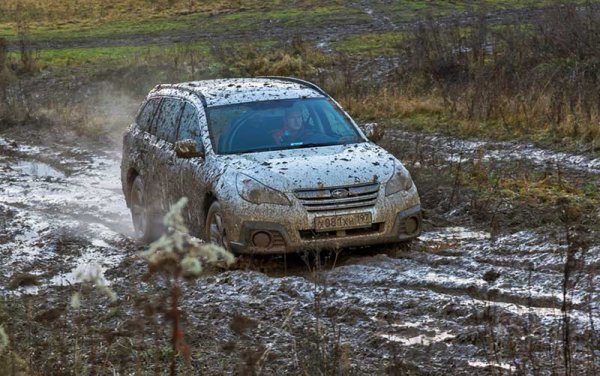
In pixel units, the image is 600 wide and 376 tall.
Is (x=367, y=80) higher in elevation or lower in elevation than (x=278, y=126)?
lower

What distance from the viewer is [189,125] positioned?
11.1m

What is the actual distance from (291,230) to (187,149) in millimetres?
1441

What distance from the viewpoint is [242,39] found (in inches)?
1522

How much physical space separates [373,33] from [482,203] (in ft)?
84.6

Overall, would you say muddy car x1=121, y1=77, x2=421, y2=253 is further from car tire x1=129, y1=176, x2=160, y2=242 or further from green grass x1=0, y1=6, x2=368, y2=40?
green grass x1=0, y1=6, x2=368, y2=40

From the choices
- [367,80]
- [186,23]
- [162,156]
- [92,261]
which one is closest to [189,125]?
[162,156]

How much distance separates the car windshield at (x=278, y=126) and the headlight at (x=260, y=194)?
83cm

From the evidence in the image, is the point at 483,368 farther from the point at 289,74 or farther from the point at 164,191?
the point at 289,74

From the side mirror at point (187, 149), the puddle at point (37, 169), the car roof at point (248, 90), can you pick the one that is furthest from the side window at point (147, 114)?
the puddle at point (37, 169)


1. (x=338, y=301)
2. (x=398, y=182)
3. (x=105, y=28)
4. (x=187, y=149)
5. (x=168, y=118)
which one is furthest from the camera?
(x=105, y=28)

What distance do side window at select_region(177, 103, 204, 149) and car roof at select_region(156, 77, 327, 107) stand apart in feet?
0.58

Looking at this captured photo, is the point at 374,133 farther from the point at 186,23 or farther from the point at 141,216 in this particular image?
the point at 186,23

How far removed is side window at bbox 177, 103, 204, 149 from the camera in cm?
1084

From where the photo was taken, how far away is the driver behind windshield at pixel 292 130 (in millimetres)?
10570
